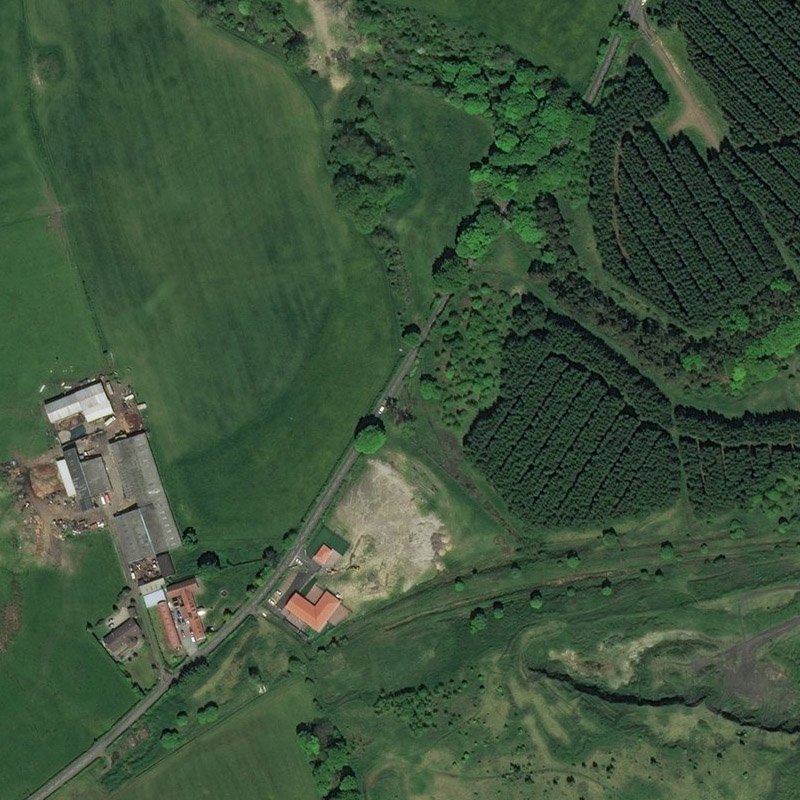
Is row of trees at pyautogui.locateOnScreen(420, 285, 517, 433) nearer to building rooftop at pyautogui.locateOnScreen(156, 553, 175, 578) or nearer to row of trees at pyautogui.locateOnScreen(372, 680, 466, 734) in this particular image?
row of trees at pyautogui.locateOnScreen(372, 680, 466, 734)

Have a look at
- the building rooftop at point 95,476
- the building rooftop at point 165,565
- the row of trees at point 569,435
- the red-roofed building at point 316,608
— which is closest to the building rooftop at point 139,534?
the building rooftop at point 165,565

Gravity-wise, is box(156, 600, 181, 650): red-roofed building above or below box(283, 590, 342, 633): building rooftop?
below

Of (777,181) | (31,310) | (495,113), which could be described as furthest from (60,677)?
(777,181)

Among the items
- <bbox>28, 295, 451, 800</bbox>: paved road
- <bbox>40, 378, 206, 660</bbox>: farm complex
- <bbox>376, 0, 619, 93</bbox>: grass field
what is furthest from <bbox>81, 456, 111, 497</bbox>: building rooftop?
<bbox>376, 0, 619, 93</bbox>: grass field

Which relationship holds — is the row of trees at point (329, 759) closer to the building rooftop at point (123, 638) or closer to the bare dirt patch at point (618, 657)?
the building rooftop at point (123, 638)

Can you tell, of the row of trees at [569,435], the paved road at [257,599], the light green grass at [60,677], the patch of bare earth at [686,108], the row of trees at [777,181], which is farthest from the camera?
the light green grass at [60,677]

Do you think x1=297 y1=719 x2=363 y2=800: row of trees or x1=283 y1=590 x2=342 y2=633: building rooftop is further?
x1=297 y1=719 x2=363 y2=800: row of trees
